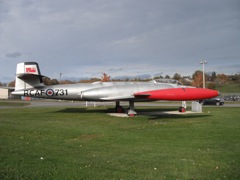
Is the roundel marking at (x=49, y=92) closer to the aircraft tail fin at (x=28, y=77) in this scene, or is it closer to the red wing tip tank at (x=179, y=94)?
the aircraft tail fin at (x=28, y=77)

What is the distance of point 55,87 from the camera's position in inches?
869

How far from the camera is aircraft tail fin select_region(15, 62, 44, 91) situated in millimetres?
21547

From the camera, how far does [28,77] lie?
2153 centimetres

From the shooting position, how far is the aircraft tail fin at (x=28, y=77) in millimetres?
21547

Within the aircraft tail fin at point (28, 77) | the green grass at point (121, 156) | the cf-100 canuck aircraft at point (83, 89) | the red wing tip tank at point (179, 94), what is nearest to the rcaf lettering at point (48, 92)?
the cf-100 canuck aircraft at point (83, 89)

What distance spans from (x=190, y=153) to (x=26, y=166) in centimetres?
448

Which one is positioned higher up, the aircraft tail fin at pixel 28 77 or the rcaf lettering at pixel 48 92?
the aircraft tail fin at pixel 28 77

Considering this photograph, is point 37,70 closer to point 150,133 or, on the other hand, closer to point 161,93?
point 161,93

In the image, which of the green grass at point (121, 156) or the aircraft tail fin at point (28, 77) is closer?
the green grass at point (121, 156)

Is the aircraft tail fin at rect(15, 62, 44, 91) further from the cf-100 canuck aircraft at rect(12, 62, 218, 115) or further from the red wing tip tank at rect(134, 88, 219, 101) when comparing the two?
the red wing tip tank at rect(134, 88, 219, 101)

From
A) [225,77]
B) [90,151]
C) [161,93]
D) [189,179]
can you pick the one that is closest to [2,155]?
[90,151]

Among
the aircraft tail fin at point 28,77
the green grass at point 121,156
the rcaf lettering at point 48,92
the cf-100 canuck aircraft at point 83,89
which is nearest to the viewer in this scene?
the green grass at point 121,156

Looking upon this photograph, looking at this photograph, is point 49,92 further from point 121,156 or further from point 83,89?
point 121,156

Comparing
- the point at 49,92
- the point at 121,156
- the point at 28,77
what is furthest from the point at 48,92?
the point at 121,156
